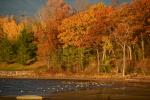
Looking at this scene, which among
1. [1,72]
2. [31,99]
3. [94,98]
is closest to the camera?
[31,99]

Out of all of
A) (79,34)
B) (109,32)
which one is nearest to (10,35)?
(79,34)

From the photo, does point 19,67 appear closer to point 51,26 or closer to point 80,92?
point 51,26

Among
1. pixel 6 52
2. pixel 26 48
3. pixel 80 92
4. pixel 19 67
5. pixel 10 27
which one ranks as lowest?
pixel 80 92

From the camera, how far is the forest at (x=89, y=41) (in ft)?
271

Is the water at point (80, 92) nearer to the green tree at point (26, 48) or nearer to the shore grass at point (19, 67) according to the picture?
the shore grass at point (19, 67)

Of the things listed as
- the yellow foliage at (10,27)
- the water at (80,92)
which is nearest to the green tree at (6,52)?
the yellow foliage at (10,27)

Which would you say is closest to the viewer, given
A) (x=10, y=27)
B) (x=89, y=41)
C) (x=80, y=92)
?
(x=80, y=92)

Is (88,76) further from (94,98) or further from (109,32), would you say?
(94,98)

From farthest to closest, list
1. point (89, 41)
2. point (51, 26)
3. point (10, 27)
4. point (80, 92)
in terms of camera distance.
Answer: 1. point (10, 27)
2. point (51, 26)
3. point (89, 41)
4. point (80, 92)

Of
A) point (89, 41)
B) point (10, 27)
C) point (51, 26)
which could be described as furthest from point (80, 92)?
point (10, 27)

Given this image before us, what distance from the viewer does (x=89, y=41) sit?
89.0 m

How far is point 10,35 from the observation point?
417 ft

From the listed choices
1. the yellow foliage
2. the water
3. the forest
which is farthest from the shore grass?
the water

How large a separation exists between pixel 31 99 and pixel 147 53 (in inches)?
2200
